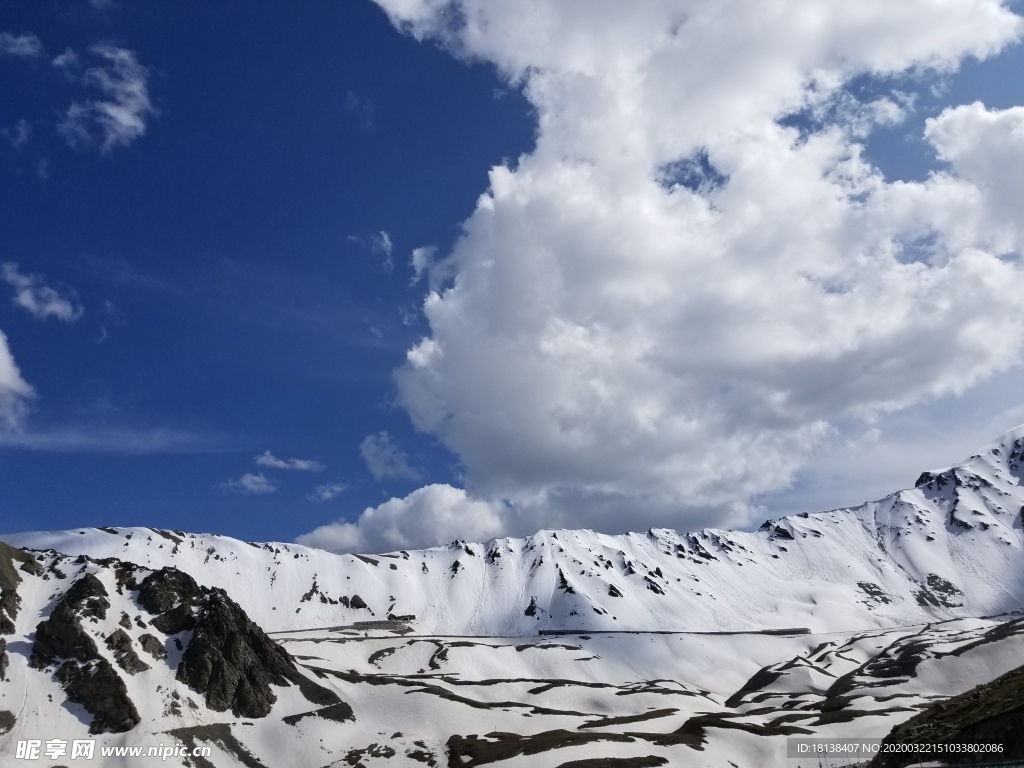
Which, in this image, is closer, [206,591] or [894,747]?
[894,747]

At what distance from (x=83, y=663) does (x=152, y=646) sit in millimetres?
14850

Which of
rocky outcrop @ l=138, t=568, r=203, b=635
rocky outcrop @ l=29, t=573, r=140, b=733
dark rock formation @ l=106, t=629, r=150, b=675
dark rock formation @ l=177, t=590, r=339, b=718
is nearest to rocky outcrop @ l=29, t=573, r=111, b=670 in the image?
rocky outcrop @ l=29, t=573, r=140, b=733

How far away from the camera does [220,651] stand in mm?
144500

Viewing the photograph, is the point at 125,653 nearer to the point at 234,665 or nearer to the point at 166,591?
the point at 234,665

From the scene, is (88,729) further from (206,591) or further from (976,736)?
(976,736)

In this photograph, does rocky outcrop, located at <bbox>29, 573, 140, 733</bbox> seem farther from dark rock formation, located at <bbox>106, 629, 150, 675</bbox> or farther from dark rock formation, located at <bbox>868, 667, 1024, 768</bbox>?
dark rock formation, located at <bbox>868, 667, 1024, 768</bbox>

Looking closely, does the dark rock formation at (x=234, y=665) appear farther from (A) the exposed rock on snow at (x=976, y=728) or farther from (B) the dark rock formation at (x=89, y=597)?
(A) the exposed rock on snow at (x=976, y=728)

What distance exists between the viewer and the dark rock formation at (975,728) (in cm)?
5884

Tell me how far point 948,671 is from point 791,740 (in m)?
89.7

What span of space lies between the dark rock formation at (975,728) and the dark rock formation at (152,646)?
131884mm

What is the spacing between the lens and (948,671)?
185 m

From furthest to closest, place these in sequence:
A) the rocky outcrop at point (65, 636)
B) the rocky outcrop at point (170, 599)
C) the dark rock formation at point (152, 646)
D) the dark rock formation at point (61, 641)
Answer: the rocky outcrop at point (170, 599) < the dark rock formation at point (152, 646) < the rocky outcrop at point (65, 636) < the dark rock formation at point (61, 641)

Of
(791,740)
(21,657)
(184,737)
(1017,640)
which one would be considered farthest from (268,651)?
(1017,640)

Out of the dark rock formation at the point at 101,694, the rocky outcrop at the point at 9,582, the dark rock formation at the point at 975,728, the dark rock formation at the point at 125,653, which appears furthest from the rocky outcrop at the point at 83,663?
the dark rock formation at the point at 975,728
